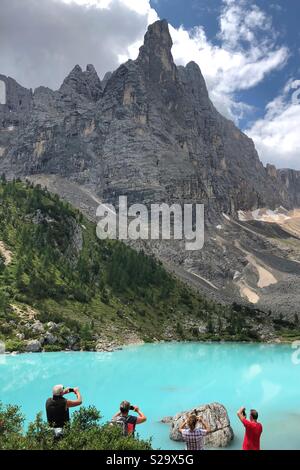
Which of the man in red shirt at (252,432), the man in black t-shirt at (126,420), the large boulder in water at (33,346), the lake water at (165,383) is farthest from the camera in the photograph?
the large boulder in water at (33,346)

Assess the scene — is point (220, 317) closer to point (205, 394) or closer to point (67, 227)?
point (67, 227)

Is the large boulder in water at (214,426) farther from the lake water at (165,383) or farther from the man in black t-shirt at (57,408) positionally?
the man in black t-shirt at (57,408)

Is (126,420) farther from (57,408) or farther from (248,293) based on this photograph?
(248,293)

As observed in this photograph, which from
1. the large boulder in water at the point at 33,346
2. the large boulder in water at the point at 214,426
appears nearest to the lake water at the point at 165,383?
the large boulder in water at the point at 214,426

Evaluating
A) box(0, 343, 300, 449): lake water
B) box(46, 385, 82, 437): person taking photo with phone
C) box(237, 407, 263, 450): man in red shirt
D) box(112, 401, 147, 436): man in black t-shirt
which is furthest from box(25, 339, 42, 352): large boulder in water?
box(237, 407, 263, 450): man in red shirt

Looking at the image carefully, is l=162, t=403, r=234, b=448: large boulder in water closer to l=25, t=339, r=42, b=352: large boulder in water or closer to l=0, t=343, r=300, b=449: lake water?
l=0, t=343, r=300, b=449: lake water
